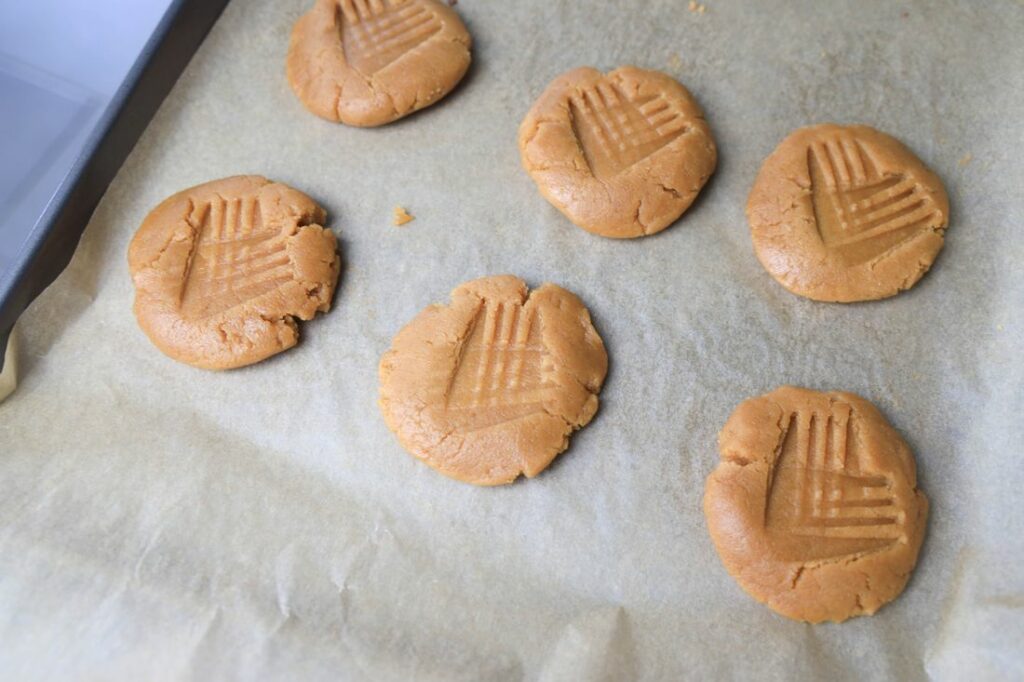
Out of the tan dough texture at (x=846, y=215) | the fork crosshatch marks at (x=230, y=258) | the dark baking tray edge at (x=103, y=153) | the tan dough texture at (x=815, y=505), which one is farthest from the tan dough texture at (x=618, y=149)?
the dark baking tray edge at (x=103, y=153)

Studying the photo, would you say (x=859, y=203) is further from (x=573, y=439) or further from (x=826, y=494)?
(x=573, y=439)

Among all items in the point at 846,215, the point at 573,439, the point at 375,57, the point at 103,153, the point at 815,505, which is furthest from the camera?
the point at 375,57

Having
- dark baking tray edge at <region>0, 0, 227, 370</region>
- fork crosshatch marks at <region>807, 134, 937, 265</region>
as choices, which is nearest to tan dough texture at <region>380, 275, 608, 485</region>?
fork crosshatch marks at <region>807, 134, 937, 265</region>

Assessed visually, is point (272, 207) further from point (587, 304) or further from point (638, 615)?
point (638, 615)

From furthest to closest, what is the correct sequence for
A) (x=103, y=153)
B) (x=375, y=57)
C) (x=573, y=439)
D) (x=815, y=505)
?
(x=375, y=57)
(x=103, y=153)
(x=573, y=439)
(x=815, y=505)

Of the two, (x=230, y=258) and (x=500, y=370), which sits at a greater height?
(x=230, y=258)

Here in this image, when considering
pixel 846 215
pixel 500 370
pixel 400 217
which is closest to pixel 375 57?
pixel 400 217

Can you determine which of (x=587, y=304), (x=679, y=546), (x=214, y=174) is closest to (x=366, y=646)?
(x=679, y=546)
